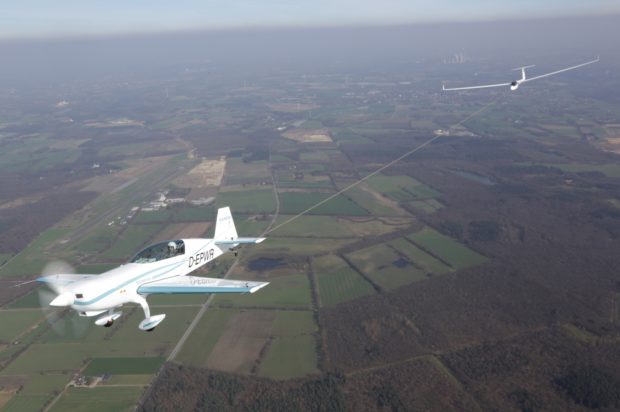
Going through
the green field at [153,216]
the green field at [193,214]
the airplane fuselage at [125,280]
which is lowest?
the green field at [193,214]

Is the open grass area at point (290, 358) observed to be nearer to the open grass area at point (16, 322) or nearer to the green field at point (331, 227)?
the green field at point (331, 227)

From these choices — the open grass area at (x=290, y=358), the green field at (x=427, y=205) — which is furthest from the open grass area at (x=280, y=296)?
the green field at (x=427, y=205)

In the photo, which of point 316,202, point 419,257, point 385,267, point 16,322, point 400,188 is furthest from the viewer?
point 400,188

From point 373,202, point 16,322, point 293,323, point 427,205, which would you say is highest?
point 16,322

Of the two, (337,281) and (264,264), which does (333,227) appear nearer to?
(264,264)

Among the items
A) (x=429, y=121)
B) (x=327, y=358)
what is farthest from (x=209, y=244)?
(x=429, y=121)

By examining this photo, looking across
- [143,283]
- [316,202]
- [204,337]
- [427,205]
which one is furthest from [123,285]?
[427,205]
